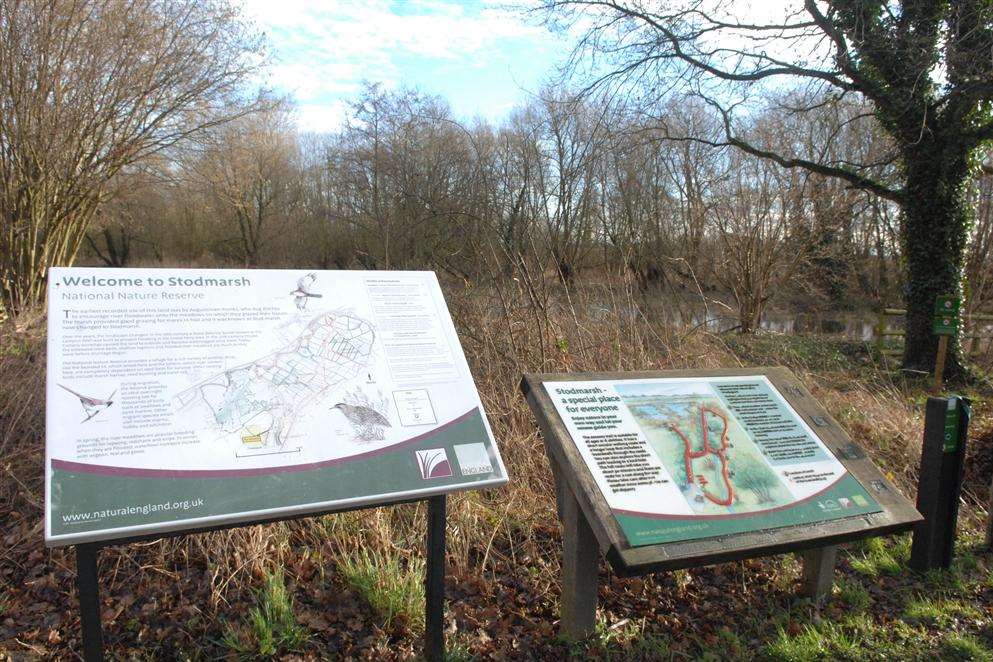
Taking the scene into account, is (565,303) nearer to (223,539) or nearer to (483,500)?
(483,500)

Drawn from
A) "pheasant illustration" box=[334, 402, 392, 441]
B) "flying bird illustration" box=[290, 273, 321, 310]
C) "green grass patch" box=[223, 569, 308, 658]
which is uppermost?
"flying bird illustration" box=[290, 273, 321, 310]

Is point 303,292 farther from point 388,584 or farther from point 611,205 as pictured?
point 611,205

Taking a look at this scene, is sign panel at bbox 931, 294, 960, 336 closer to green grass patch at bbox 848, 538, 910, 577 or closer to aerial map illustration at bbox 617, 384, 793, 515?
green grass patch at bbox 848, 538, 910, 577

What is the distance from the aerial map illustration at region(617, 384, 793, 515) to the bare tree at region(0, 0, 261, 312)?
10912 millimetres

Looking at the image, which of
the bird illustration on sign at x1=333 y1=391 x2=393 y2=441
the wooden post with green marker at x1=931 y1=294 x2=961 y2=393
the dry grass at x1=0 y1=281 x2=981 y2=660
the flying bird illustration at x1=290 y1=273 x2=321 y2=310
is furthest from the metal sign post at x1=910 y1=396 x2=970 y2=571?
the wooden post with green marker at x1=931 y1=294 x2=961 y2=393

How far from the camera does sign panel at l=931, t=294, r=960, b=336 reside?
8031 millimetres

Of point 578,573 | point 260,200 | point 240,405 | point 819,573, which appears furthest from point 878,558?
point 260,200

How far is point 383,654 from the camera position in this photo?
278cm

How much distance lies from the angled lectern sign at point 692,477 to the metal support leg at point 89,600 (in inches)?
66.9

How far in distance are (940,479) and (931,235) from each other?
8813mm

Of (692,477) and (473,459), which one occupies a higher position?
(473,459)

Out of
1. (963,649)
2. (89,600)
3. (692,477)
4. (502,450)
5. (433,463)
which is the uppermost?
(433,463)

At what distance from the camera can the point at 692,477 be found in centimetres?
282

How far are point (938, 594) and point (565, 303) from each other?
369cm
